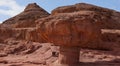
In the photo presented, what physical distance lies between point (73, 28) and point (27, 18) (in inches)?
1213

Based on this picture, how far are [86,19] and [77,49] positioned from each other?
1501mm

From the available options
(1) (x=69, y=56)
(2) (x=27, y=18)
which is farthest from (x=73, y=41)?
(2) (x=27, y=18)

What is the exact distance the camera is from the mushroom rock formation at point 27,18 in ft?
124

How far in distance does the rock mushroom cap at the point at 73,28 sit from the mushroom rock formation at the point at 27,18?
27347mm

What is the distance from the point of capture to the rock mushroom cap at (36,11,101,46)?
907 cm

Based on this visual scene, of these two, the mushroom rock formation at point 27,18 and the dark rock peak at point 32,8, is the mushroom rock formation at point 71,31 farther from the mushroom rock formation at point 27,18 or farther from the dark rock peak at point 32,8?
the dark rock peak at point 32,8

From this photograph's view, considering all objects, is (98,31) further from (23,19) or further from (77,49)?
(23,19)

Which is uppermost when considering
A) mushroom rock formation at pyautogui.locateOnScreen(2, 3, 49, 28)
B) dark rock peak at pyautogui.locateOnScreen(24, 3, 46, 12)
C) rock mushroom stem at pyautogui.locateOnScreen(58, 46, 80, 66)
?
dark rock peak at pyautogui.locateOnScreen(24, 3, 46, 12)

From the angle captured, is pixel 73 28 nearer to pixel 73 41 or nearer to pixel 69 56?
pixel 73 41

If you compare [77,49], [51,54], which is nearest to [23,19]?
[51,54]

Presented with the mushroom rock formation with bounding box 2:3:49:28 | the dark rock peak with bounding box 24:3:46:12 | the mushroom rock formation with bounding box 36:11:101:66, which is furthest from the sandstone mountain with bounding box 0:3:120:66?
the dark rock peak with bounding box 24:3:46:12

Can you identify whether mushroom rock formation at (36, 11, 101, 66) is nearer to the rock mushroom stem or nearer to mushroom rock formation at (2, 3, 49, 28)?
the rock mushroom stem

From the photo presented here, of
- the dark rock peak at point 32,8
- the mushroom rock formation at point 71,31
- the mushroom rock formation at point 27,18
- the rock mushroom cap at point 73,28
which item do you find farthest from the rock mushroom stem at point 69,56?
the dark rock peak at point 32,8

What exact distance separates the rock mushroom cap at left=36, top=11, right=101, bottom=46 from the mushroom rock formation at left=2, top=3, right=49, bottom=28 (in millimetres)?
27347
